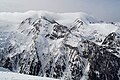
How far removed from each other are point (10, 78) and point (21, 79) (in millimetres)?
2063

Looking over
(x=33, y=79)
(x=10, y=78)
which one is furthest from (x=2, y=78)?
(x=33, y=79)

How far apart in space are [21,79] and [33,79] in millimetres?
2994

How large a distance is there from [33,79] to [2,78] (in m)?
6.12

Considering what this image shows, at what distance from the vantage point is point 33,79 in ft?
183

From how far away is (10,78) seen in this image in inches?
2110

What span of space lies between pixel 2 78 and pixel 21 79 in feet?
11.6

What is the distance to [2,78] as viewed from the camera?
175ft

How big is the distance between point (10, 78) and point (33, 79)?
4.71 metres

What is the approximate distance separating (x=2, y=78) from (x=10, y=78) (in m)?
1.47

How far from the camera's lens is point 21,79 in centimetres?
5369

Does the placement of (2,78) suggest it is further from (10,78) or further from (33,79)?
(33,79)
